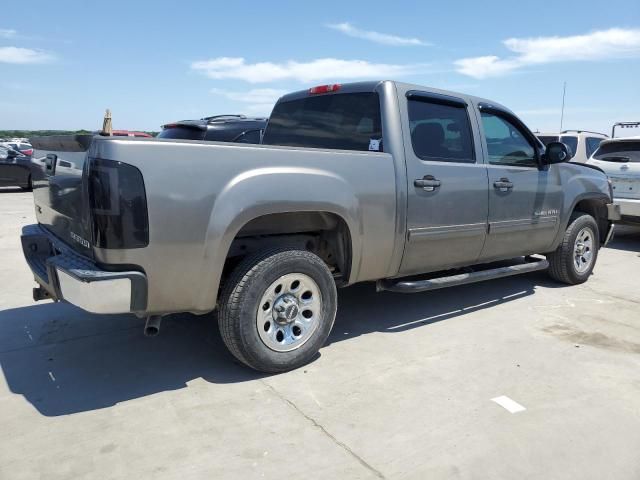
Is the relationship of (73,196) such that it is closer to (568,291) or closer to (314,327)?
(314,327)

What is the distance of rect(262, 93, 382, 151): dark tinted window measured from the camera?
4.11m

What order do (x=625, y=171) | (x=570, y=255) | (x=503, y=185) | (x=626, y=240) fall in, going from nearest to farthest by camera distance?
(x=503, y=185), (x=570, y=255), (x=625, y=171), (x=626, y=240)

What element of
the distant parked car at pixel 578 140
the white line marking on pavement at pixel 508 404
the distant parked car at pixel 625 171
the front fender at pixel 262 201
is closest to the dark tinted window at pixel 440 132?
the front fender at pixel 262 201

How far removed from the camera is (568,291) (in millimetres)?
5738

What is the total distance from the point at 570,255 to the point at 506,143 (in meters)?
1.65

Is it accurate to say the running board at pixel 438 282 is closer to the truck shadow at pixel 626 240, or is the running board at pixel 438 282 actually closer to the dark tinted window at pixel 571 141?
the truck shadow at pixel 626 240

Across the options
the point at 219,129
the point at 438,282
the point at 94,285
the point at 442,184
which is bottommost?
the point at 438,282

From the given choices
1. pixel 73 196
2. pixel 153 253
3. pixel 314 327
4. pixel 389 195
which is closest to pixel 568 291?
pixel 389 195

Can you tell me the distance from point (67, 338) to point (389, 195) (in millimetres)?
2665

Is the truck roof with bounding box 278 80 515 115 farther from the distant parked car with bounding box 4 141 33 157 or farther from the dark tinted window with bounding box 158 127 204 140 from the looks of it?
the distant parked car with bounding box 4 141 33 157

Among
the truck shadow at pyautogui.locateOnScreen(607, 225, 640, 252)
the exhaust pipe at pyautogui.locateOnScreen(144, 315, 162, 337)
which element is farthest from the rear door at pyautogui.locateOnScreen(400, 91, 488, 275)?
the truck shadow at pyautogui.locateOnScreen(607, 225, 640, 252)

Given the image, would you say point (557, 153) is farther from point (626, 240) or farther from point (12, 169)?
point (12, 169)

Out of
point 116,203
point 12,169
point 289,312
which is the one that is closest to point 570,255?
point 289,312

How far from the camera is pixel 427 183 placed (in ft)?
13.3
